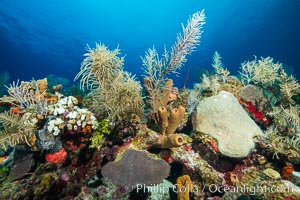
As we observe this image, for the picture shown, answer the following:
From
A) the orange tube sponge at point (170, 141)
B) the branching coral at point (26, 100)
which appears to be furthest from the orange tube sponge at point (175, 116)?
the branching coral at point (26, 100)

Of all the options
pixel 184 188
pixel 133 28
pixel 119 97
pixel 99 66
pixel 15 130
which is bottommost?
pixel 184 188

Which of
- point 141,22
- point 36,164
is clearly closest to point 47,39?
point 141,22

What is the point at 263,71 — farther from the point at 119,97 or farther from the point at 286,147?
the point at 119,97

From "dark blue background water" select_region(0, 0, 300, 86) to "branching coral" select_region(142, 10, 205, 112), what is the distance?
28.6m

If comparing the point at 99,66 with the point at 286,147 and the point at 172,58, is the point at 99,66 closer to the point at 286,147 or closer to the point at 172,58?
the point at 172,58

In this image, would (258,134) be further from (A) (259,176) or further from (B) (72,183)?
(B) (72,183)

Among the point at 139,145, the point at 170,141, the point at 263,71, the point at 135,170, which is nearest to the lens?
the point at 135,170

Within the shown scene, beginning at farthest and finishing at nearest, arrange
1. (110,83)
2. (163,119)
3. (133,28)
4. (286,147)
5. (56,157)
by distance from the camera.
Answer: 1. (133,28)
2. (110,83)
3. (163,119)
4. (56,157)
5. (286,147)

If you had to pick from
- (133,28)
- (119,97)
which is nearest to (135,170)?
(119,97)

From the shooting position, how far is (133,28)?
196 feet

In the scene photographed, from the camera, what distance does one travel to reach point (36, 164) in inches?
157

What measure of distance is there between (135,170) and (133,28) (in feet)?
202

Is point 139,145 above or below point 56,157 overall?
above

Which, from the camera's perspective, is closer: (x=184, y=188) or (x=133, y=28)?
(x=184, y=188)
